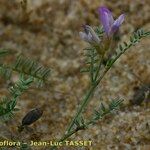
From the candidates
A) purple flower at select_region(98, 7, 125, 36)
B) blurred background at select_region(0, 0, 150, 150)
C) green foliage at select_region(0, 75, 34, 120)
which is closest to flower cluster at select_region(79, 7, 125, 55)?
purple flower at select_region(98, 7, 125, 36)

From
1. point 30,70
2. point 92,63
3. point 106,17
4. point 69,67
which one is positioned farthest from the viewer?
point 69,67

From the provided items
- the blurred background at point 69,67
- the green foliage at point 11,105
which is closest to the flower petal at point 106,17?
the green foliage at point 11,105

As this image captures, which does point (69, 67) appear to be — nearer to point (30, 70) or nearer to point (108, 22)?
point (30, 70)

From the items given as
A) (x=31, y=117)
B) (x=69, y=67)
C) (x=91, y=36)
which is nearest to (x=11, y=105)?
(x=31, y=117)

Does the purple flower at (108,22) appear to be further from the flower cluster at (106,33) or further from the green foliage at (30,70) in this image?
the green foliage at (30,70)

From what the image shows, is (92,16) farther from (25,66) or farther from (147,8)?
(25,66)

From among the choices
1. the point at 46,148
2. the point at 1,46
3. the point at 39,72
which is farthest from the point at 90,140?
the point at 1,46
